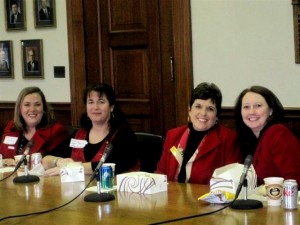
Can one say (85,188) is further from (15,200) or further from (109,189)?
(15,200)

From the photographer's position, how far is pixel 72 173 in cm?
349

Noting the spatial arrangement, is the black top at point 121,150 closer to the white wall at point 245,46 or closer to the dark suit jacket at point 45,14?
the white wall at point 245,46

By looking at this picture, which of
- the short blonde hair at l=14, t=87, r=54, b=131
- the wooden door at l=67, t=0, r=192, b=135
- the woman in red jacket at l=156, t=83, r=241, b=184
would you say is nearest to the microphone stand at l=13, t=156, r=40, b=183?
the woman in red jacket at l=156, t=83, r=241, b=184

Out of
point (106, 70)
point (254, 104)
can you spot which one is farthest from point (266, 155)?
point (106, 70)

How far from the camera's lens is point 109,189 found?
3.19 metres

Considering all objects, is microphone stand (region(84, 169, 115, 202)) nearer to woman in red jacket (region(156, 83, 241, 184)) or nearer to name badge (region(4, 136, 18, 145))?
woman in red jacket (region(156, 83, 241, 184))

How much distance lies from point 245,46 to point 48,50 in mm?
2019

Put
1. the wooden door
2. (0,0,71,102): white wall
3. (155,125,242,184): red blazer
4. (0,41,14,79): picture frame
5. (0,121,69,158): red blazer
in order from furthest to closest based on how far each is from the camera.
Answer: (0,41,14,79): picture frame, (0,0,71,102): white wall, the wooden door, (0,121,69,158): red blazer, (155,125,242,184): red blazer

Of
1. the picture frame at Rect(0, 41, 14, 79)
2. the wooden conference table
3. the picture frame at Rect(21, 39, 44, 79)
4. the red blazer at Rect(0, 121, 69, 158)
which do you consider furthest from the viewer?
the picture frame at Rect(0, 41, 14, 79)

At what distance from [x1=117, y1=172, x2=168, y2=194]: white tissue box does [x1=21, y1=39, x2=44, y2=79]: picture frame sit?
2.94 meters

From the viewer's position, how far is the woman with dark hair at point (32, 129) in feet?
14.9

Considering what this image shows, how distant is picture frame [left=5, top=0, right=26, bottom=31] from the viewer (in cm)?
596

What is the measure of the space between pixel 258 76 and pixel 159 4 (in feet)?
3.45

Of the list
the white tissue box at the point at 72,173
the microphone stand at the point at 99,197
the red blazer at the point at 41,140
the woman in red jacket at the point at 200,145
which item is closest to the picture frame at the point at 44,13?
the red blazer at the point at 41,140
